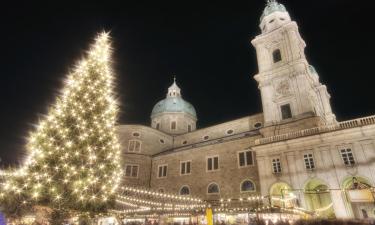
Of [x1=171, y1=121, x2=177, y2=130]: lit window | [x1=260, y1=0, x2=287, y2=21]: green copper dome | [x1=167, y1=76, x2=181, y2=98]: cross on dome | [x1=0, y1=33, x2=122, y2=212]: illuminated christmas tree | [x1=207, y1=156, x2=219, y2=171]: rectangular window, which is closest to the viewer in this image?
[x1=0, y1=33, x2=122, y2=212]: illuminated christmas tree

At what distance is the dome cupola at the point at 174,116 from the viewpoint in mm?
40438

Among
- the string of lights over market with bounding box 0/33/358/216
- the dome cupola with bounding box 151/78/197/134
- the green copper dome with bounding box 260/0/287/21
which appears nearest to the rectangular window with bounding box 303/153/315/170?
the string of lights over market with bounding box 0/33/358/216

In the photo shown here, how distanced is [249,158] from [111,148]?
17.2m

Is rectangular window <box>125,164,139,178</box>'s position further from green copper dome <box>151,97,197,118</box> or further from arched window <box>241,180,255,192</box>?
arched window <box>241,180,255,192</box>

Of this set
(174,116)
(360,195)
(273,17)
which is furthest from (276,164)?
(174,116)

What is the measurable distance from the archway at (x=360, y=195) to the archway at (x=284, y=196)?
3.56 m

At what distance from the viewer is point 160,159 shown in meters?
32.6

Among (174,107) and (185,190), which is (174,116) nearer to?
(174,107)

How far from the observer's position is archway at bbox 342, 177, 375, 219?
43.4ft

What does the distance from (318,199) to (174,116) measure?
82.7ft

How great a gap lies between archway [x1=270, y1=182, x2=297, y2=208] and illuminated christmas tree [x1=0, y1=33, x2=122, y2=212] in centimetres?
1280

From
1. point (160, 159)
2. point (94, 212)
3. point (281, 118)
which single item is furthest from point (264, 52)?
point (94, 212)

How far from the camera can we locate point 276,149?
20984 mm

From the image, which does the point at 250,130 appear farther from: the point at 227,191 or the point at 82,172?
the point at 82,172
